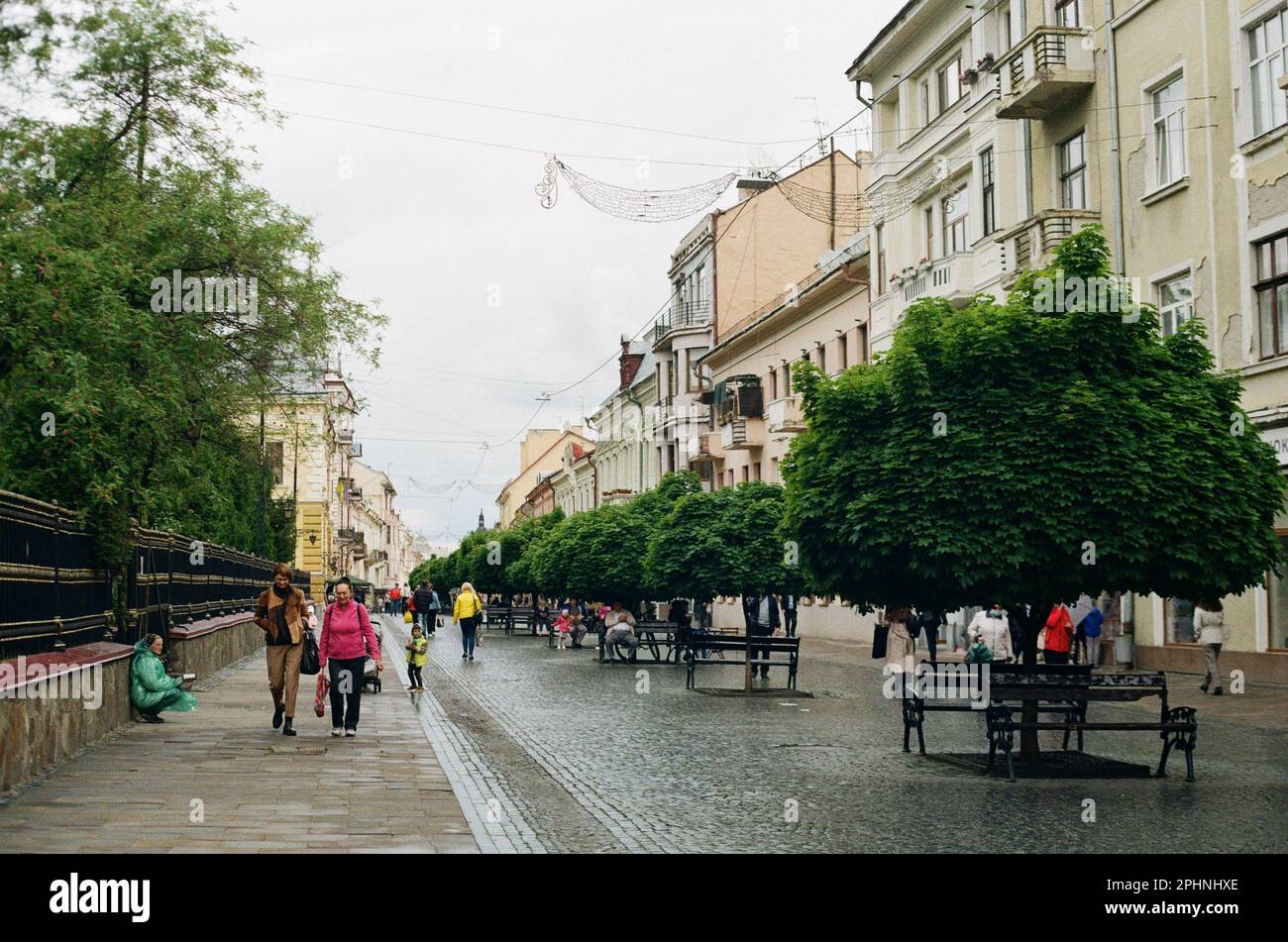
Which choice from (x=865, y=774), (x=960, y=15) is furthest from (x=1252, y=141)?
(x=865, y=774)

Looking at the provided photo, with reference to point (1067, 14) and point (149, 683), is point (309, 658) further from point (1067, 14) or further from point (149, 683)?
point (1067, 14)

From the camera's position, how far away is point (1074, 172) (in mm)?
29344

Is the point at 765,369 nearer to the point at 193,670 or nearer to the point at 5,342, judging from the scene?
the point at 193,670

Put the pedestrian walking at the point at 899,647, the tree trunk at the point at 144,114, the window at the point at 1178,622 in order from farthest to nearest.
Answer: the tree trunk at the point at 144,114 → the window at the point at 1178,622 → the pedestrian walking at the point at 899,647

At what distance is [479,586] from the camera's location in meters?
67.6

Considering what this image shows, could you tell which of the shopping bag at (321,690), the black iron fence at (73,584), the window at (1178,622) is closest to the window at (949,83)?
the window at (1178,622)

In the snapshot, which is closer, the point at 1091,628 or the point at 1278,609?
the point at 1278,609

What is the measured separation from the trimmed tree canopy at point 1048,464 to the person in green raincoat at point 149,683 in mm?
7364

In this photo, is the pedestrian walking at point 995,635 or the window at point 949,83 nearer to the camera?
the pedestrian walking at point 995,635

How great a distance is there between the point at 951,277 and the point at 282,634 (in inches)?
836

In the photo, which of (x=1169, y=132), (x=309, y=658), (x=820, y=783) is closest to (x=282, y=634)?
(x=309, y=658)

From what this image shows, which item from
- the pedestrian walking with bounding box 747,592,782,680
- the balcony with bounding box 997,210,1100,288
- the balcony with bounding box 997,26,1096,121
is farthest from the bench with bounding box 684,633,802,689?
the balcony with bounding box 997,26,1096,121

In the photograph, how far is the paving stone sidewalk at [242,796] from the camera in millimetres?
8656

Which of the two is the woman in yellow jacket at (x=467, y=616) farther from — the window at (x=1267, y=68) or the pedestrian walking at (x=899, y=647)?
the window at (x=1267, y=68)
